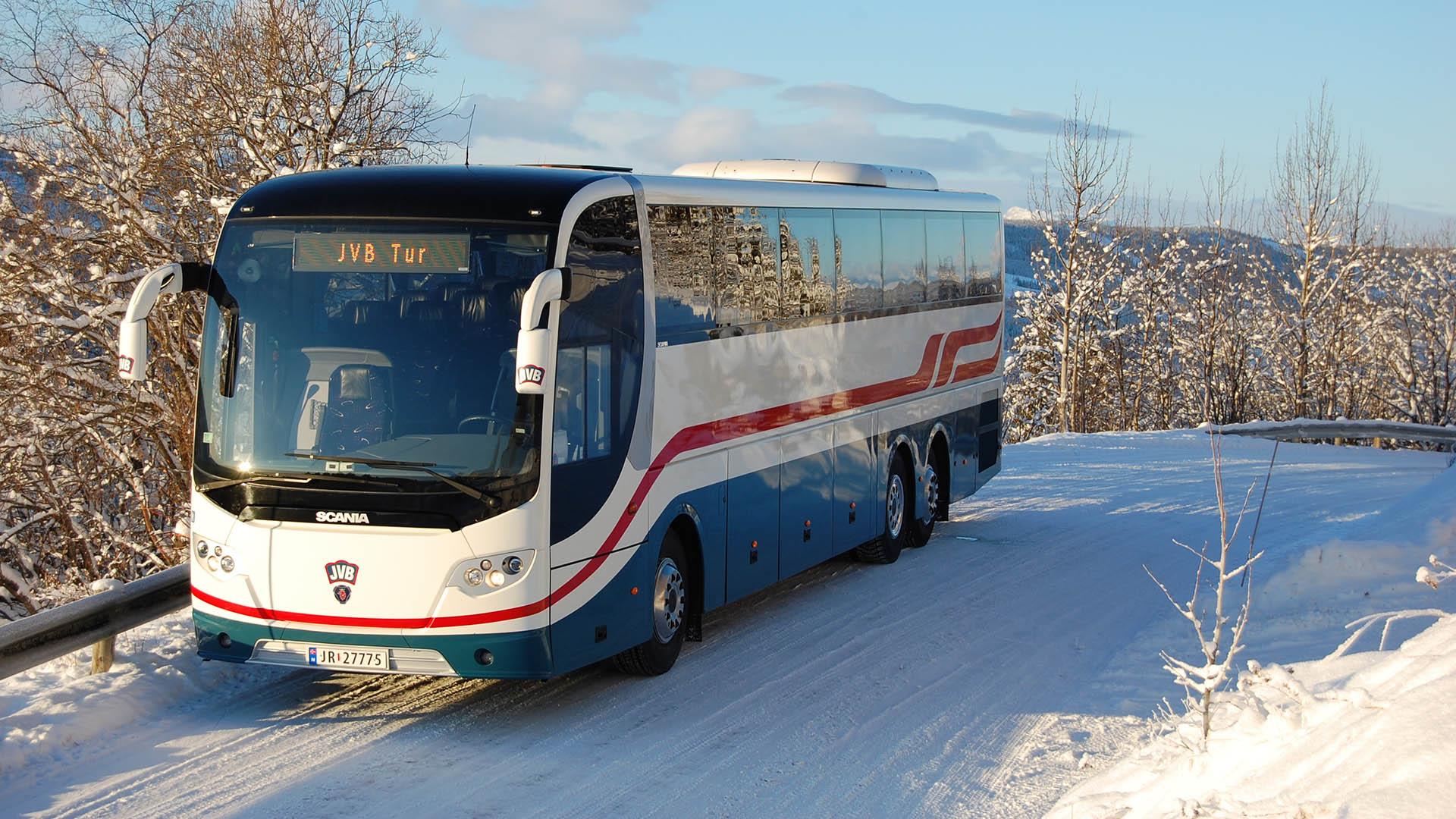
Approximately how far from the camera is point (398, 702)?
9.00 m

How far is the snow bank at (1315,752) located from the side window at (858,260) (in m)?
6.31

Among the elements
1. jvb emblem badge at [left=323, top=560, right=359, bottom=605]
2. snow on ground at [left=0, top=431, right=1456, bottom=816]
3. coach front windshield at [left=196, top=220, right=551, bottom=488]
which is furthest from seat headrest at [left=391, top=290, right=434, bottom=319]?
snow on ground at [left=0, top=431, right=1456, bottom=816]

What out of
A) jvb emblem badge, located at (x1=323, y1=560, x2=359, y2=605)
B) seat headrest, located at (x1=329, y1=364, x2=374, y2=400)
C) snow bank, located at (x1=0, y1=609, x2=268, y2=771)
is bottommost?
snow bank, located at (x1=0, y1=609, x2=268, y2=771)

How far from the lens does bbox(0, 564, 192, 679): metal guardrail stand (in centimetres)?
791

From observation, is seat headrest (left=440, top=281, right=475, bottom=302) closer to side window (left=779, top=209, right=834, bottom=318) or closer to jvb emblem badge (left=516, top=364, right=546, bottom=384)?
jvb emblem badge (left=516, top=364, right=546, bottom=384)

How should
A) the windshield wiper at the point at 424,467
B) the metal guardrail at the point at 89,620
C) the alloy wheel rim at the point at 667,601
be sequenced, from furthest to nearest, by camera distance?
the alloy wheel rim at the point at 667,601 → the windshield wiper at the point at 424,467 → the metal guardrail at the point at 89,620

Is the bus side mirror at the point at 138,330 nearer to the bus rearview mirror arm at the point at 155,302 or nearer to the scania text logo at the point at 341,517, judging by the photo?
the bus rearview mirror arm at the point at 155,302

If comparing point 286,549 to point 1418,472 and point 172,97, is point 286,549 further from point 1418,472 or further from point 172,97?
point 1418,472

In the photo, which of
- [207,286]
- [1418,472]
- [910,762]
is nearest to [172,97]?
[207,286]

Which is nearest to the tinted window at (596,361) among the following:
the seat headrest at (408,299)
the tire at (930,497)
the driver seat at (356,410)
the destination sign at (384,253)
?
the destination sign at (384,253)

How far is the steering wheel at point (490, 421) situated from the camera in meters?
8.31

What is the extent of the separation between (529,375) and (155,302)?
241 centimetres

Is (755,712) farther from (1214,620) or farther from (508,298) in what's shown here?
(1214,620)

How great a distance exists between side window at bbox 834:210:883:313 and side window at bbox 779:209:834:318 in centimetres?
15
